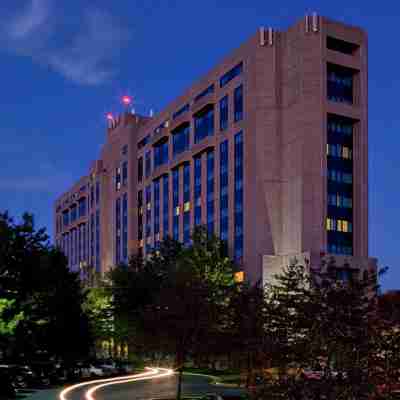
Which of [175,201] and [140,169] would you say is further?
[140,169]

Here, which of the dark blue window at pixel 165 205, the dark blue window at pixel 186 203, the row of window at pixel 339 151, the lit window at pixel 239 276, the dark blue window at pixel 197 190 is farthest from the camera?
the dark blue window at pixel 165 205

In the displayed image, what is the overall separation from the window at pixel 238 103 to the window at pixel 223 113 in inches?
90.6

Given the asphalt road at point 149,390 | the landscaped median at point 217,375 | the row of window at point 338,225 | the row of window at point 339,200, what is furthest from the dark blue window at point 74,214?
the asphalt road at point 149,390

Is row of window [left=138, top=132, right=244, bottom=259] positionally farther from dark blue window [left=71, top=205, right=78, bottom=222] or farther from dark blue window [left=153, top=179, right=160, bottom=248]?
dark blue window [left=71, top=205, right=78, bottom=222]

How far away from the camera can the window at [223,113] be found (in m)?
89.9

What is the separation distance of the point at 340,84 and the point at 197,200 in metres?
25.2

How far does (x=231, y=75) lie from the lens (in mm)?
89188

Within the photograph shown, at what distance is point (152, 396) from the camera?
36938 mm

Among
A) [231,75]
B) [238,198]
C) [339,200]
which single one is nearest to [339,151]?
[339,200]

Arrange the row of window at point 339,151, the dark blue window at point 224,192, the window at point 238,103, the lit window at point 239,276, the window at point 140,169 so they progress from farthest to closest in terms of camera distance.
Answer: the window at point 140,169
the dark blue window at point 224,192
the window at point 238,103
the lit window at point 239,276
the row of window at point 339,151

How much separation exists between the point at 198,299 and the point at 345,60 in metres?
54.9

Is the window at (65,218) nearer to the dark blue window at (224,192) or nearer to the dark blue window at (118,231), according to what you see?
the dark blue window at (118,231)

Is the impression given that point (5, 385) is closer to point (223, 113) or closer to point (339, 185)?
point (339, 185)

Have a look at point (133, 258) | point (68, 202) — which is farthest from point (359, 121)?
point (68, 202)
